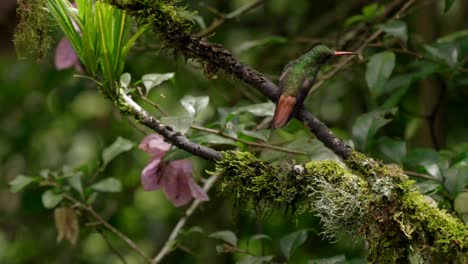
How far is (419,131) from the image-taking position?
7.79 ft

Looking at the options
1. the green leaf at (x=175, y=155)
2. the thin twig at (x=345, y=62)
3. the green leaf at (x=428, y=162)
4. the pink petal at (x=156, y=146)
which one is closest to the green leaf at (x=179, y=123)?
the green leaf at (x=175, y=155)

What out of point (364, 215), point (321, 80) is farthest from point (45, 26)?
point (321, 80)

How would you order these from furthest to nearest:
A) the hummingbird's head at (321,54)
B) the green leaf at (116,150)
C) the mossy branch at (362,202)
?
the green leaf at (116,150) < the hummingbird's head at (321,54) < the mossy branch at (362,202)

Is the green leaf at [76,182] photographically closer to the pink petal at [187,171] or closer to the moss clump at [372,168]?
the pink petal at [187,171]

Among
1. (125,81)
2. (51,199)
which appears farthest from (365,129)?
(51,199)

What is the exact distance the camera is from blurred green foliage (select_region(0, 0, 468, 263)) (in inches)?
76.7

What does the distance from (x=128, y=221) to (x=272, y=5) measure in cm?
117

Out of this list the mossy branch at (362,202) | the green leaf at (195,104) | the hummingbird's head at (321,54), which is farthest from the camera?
the green leaf at (195,104)

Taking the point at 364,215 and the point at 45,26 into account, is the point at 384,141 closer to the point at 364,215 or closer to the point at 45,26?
the point at 364,215

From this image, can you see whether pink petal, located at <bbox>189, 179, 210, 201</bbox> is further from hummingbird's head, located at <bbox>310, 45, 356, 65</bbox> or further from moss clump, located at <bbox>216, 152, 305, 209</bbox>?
hummingbird's head, located at <bbox>310, 45, 356, 65</bbox>

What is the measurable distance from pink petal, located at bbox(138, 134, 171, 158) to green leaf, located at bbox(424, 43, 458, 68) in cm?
69

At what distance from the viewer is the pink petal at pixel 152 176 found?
1.44m

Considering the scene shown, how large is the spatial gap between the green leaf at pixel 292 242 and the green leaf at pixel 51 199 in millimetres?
583

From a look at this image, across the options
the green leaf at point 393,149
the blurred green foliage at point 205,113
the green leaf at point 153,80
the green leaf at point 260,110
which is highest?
the green leaf at point 153,80
